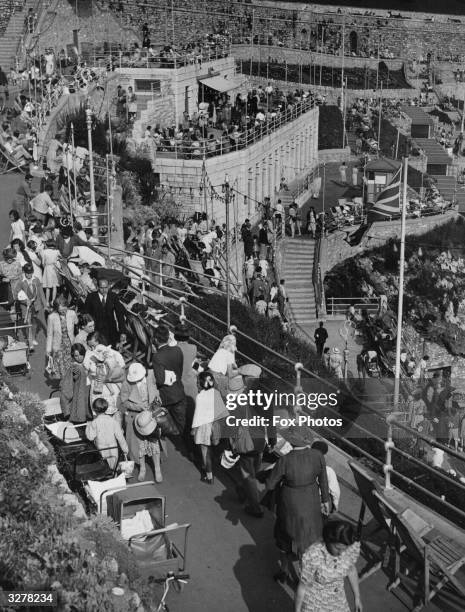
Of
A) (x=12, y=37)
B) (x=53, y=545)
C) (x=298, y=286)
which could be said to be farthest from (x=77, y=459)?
(x=12, y=37)

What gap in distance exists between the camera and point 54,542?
25.0 feet

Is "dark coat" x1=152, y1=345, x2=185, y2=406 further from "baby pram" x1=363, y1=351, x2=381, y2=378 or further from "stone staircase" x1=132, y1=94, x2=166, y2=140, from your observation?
"stone staircase" x1=132, y1=94, x2=166, y2=140

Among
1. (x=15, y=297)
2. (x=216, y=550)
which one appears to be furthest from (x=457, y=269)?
(x=216, y=550)

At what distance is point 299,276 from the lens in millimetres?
35031

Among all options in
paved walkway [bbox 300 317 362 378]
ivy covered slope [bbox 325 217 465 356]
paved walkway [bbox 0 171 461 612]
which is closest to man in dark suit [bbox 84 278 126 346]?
paved walkway [bbox 0 171 461 612]

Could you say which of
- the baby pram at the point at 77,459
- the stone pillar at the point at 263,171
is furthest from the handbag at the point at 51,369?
the stone pillar at the point at 263,171

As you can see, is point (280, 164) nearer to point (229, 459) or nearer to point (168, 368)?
point (168, 368)

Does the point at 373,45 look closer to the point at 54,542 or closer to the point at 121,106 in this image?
the point at 121,106

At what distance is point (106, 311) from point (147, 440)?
3.12 m

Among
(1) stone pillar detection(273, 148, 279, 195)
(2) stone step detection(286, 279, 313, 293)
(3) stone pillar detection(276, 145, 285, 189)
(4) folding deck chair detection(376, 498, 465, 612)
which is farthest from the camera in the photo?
(3) stone pillar detection(276, 145, 285, 189)

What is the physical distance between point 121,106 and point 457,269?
20576 millimetres

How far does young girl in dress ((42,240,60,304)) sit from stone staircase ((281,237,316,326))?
1668 centimetres

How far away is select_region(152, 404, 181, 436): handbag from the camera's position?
1029 cm

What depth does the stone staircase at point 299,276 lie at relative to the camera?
33094mm
